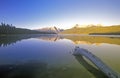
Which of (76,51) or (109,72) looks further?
(76,51)

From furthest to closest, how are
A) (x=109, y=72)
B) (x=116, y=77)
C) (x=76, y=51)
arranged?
(x=76, y=51)
(x=109, y=72)
(x=116, y=77)

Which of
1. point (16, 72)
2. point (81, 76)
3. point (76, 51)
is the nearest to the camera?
point (81, 76)

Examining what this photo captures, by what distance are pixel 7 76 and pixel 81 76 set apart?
554cm

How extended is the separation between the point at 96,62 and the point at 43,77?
185 inches

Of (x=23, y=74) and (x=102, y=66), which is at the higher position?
(x=102, y=66)

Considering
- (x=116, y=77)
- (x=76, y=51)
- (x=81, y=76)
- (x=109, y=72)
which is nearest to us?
(x=116, y=77)

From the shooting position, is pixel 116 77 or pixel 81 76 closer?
pixel 116 77

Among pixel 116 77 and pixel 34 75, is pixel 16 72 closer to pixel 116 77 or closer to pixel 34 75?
pixel 34 75

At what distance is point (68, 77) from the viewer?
11.2 meters

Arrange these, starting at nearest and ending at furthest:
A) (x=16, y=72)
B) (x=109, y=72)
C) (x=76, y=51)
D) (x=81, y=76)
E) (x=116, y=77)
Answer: (x=116, y=77)
(x=109, y=72)
(x=81, y=76)
(x=16, y=72)
(x=76, y=51)

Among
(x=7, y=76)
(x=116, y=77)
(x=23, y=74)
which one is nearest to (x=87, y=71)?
(x=116, y=77)

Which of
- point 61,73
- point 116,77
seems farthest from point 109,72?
point 61,73

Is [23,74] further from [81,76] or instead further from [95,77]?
[95,77]

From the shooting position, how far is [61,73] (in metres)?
12.2
